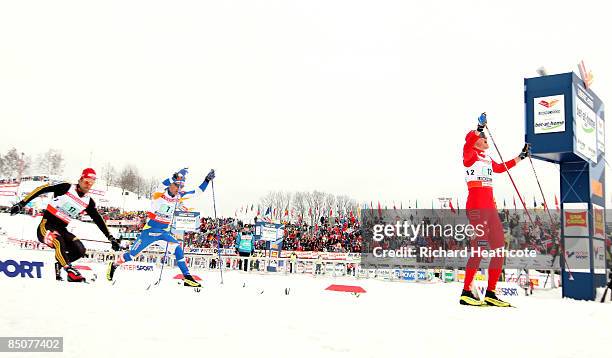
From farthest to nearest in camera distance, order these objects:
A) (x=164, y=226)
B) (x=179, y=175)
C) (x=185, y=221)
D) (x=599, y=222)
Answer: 1. (x=185, y=221)
2. (x=599, y=222)
3. (x=179, y=175)
4. (x=164, y=226)

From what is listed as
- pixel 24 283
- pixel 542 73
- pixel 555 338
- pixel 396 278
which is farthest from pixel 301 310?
pixel 396 278

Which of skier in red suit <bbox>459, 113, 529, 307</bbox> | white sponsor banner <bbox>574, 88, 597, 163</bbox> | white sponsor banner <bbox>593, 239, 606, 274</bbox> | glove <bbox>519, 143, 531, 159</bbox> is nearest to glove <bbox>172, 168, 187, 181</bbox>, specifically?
skier in red suit <bbox>459, 113, 529, 307</bbox>

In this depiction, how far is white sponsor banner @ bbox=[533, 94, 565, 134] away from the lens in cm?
1190

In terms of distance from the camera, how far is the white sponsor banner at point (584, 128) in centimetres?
1205

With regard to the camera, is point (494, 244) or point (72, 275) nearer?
point (494, 244)

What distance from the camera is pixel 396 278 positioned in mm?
20984

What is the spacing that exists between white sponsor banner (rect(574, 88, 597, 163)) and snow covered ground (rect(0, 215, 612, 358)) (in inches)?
212

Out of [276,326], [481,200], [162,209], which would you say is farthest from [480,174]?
[162,209]

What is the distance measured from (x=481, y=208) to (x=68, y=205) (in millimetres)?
8941

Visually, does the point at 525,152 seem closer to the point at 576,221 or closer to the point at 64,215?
the point at 576,221

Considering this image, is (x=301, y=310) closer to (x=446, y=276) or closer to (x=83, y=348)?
(x=83, y=348)

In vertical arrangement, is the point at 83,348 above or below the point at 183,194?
below

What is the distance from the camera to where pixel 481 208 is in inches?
353

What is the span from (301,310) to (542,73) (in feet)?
32.7
